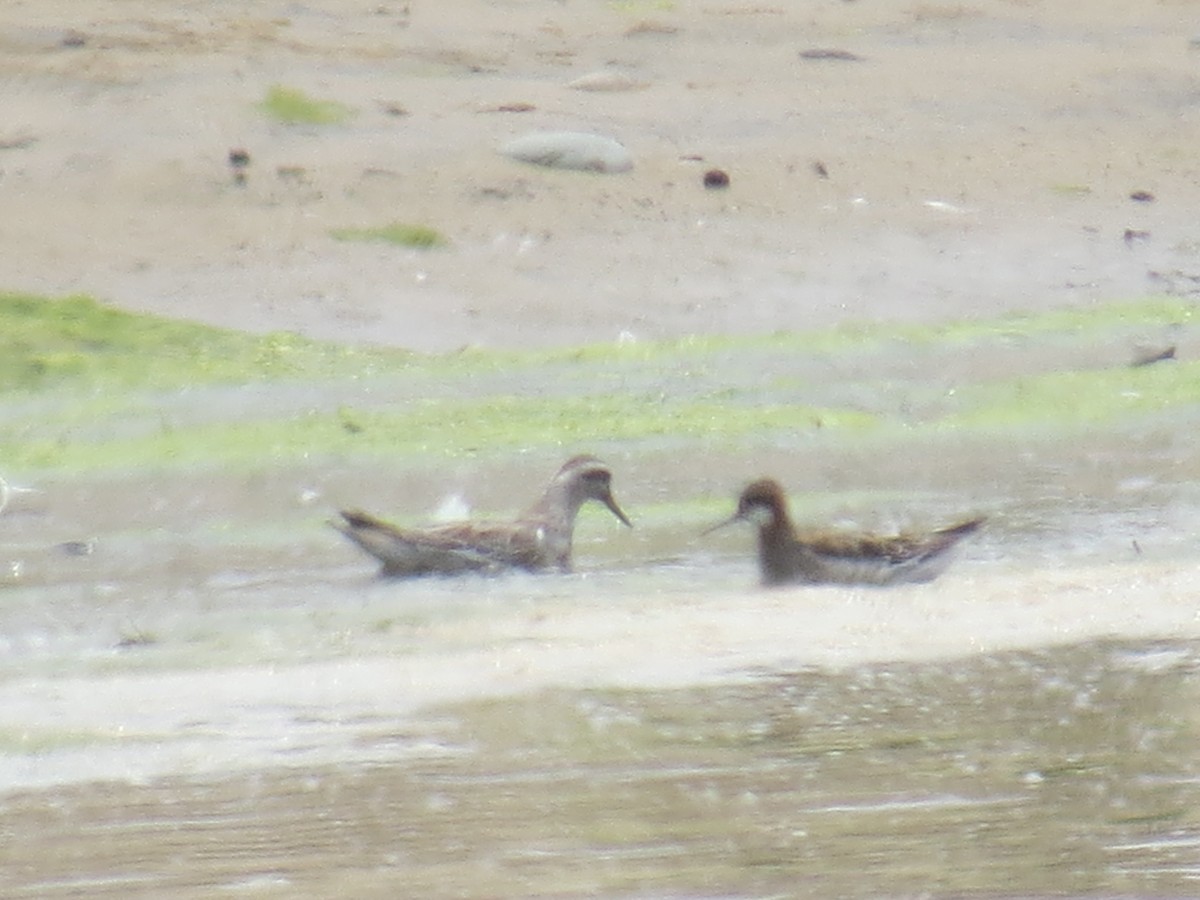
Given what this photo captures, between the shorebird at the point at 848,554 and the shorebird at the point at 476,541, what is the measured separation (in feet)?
2.13

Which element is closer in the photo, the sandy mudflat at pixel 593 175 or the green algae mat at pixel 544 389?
the green algae mat at pixel 544 389

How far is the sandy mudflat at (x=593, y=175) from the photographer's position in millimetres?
12828

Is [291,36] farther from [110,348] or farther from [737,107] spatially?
[110,348]

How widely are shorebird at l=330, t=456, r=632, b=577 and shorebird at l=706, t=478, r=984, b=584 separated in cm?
65

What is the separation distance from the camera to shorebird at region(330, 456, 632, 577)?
8383 mm

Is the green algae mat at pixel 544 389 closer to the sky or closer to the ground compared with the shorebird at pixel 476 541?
closer to the ground

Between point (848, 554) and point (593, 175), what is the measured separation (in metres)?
6.18

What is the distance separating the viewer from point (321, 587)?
838 centimetres

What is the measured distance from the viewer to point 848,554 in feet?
27.0

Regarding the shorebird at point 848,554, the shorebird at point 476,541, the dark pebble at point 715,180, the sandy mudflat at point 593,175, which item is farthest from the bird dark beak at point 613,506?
the dark pebble at point 715,180

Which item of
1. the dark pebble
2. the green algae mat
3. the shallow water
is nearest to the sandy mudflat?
the dark pebble

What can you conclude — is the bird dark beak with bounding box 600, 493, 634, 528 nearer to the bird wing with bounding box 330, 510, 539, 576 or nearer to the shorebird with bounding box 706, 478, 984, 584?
the bird wing with bounding box 330, 510, 539, 576

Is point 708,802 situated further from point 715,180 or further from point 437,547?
point 715,180

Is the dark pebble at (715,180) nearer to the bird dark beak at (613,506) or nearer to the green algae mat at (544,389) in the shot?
the green algae mat at (544,389)
